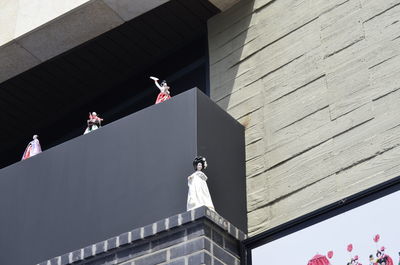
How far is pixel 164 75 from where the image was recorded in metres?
14.1

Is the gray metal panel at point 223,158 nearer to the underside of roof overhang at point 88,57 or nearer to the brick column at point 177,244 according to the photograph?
the brick column at point 177,244

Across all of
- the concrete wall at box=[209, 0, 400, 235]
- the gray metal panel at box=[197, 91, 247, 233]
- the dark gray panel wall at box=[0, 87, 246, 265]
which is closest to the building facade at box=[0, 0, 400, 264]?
the concrete wall at box=[209, 0, 400, 235]

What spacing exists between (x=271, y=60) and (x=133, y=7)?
2444 millimetres

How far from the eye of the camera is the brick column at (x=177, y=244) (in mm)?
9047

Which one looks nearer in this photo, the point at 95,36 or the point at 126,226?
the point at 126,226

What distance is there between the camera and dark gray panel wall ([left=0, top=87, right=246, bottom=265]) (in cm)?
991

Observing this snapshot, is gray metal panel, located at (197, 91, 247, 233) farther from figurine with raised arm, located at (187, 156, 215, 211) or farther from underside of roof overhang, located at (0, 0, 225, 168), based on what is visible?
underside of roof overhang, located at (0, 0, 225, 168)

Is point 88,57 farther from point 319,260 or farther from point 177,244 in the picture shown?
point 319,260

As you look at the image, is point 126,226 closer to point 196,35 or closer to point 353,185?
point 353,185

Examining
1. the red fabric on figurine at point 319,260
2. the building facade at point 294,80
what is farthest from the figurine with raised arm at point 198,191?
the red fabric on figurine at point 319,260

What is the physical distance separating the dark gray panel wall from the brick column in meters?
0.30

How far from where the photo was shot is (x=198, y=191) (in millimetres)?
9336

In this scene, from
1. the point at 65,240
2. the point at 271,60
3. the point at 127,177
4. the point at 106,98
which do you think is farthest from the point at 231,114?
the point at 106,98

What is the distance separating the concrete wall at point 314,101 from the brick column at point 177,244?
2.85ft
